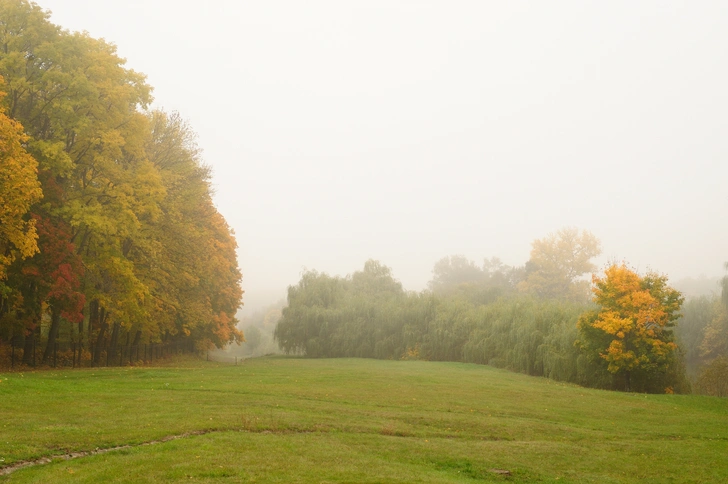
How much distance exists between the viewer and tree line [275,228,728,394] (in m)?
34.4

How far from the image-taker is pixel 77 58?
3050 centimetres

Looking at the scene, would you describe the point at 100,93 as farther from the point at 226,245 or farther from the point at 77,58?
the point at 226,245

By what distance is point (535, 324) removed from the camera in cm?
4431

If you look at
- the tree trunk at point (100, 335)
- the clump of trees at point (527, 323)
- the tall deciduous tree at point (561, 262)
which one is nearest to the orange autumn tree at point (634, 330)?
the clump of trees at point (527, 323)

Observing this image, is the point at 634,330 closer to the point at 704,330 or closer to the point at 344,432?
the point at 344,432

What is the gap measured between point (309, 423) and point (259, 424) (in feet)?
5.71

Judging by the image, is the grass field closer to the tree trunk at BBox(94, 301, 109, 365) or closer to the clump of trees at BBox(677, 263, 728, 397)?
the tree trunk at BBox(94, 301, 109, 365)

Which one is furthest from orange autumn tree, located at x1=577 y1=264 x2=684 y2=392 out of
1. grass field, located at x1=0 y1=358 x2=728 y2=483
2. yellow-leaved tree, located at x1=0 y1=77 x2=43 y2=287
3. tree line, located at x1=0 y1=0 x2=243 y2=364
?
yellow-leaved tree, located at x1=0 y1=77 x2=43 y2=287

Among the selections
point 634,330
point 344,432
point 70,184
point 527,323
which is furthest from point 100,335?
point 634,330

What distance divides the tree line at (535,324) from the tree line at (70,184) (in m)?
26.9

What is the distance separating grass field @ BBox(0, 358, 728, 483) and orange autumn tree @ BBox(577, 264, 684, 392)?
6317mm

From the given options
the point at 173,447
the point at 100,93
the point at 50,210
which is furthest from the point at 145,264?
the point at 173,447

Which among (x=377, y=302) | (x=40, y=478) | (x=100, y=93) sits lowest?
(x=40, y=478)

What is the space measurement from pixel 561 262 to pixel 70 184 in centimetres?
7896
